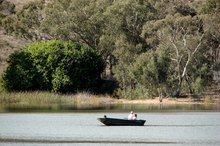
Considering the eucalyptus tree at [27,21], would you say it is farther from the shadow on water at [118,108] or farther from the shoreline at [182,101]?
the shadow on water at [118,108]

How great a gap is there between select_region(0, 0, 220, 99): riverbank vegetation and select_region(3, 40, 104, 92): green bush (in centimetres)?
32

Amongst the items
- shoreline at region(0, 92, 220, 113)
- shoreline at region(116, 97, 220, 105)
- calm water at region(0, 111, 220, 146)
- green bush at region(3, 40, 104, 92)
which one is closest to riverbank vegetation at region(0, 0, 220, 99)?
green bush at region(3, 40, 104, 92)

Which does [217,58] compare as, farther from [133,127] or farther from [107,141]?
[107,141]

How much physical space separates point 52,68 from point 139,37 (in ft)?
40.4

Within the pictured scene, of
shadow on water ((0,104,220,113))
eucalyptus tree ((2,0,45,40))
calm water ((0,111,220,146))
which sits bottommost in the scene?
calm water ((0,111,220,146))

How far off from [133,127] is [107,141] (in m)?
11.9

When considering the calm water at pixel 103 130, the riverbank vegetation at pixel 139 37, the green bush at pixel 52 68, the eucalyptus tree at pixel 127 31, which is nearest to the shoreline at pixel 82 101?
the riverbank vegetation at pixel 139 37

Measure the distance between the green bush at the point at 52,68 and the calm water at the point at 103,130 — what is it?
75.7 ft

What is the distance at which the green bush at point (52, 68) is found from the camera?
312ft

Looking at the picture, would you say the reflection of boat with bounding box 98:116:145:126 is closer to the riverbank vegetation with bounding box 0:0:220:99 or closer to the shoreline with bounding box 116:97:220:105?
the shoreline with bounding box 116:97:220:105

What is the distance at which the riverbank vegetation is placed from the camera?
294ft

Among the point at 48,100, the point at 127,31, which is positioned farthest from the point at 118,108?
the point at 127,31

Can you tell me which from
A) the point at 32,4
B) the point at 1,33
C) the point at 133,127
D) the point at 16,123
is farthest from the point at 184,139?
the point at 1,33

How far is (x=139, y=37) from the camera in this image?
9775 centimetres
